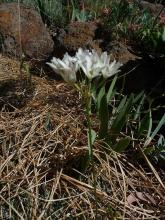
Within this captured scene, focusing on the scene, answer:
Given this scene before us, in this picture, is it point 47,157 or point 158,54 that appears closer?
point 47,157

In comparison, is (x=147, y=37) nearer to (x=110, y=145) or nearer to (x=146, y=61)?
(x=146, y=61)

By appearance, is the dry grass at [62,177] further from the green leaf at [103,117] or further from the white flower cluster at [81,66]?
the white flower cluster at [81,66]

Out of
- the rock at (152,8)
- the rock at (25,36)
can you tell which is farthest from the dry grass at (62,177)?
the rock at (152,8)

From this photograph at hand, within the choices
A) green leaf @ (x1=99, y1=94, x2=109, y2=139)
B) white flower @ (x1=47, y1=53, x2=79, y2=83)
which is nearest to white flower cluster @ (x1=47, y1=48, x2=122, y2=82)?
white flower @ (x1=47, y1=53, x2=79, y2=83)

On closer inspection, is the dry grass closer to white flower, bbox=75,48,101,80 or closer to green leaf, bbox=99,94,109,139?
green leaf, bbox=99,94,109,139

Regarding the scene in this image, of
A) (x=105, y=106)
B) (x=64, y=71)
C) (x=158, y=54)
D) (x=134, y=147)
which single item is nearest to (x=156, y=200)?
(x=134, y=147)

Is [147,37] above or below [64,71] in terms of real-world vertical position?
below
